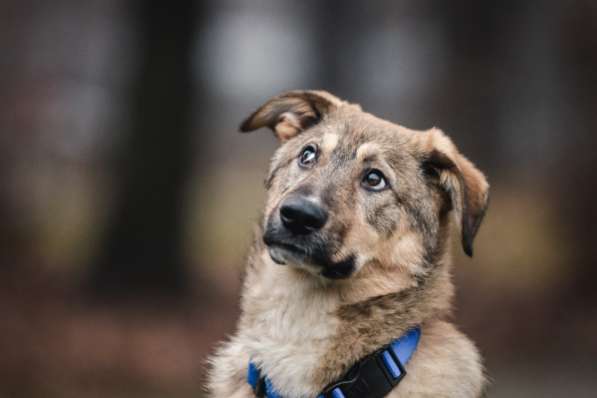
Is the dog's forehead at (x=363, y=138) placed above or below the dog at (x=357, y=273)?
above

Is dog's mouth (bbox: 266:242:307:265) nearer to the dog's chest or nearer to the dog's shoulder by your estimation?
the dog's chest

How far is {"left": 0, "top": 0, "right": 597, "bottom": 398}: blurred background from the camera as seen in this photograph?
9.16m

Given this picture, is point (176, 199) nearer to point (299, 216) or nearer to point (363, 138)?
point (363, 138)

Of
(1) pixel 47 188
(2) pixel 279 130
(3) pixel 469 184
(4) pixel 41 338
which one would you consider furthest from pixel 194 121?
(3) pixel 469 184

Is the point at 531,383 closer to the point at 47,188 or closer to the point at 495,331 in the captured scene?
the point at 495,331

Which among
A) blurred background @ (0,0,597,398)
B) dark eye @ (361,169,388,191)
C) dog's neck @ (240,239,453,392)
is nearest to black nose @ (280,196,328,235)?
dog's neck @ (240,239,453,392)

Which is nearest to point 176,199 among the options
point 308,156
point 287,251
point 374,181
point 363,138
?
point 308,156

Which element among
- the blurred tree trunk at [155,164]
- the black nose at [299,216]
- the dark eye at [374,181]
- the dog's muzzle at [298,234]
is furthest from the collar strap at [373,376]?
the blurred tree trunk at [155,164]

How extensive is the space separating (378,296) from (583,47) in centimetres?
880

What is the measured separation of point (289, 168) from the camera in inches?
193

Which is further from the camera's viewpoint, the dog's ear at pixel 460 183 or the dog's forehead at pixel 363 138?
the dog's forehead at pixel 363 138

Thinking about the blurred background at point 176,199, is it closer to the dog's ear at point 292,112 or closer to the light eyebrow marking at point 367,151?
the dog's ear at point 292,112

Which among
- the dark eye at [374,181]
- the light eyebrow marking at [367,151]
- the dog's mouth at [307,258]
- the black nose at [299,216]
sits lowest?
the dog's mouth at [307,258]

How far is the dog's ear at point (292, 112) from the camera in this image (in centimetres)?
509
